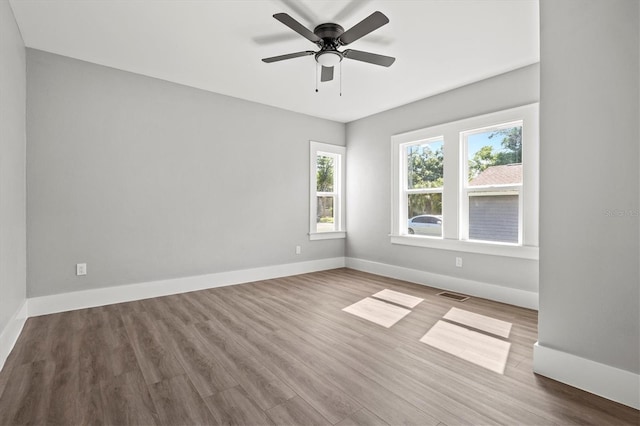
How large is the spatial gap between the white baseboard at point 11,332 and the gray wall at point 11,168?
0.05 meters

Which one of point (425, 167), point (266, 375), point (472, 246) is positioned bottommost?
point (266, 375)

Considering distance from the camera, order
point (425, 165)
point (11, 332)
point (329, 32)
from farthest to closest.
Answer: point (425, 165)
point (329, 32)
point (11, 332)

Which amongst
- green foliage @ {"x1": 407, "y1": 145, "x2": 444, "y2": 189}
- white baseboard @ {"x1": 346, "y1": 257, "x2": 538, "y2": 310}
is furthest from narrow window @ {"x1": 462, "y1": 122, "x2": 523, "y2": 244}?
white baseboard @ {"x1": 346, "y1": 257, "x2": 538, "y2": 310}

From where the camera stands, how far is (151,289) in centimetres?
387

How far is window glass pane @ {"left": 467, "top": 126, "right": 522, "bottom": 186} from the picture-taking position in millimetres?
3678

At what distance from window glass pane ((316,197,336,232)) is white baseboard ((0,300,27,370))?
3871 mm

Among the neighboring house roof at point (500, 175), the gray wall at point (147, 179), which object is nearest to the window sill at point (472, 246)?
the neighboring house roof at point (500, 175)

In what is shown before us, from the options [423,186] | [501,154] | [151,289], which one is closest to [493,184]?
[501,154]

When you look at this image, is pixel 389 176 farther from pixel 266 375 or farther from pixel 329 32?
pixel 266 375

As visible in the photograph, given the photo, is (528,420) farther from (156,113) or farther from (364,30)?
(156,113)

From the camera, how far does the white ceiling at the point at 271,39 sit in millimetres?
2547

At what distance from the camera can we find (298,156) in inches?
209

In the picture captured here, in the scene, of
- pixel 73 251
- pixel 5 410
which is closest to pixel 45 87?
pixel 73 251

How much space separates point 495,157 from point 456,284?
5.58ft
